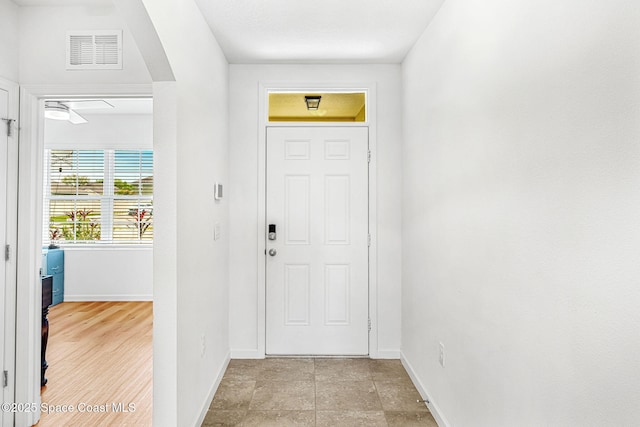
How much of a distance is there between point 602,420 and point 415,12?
230 centimetres

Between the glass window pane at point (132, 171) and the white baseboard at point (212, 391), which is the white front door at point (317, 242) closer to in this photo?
the white baseboard at point (212, 391)

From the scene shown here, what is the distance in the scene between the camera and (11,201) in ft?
7.27

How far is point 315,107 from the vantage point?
11.0 feet

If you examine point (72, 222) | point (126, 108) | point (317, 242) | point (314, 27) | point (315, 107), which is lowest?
point (317, 242)

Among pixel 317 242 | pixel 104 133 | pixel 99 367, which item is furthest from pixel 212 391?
pixel 104 133

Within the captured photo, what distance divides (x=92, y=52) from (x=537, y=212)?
8.32ft

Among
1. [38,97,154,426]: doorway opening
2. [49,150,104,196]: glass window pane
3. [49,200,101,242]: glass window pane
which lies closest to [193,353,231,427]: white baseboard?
[38,97,154,426]: doorway opening

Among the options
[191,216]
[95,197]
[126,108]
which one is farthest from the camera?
[95,197]

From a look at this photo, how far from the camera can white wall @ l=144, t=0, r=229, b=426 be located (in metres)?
1.84

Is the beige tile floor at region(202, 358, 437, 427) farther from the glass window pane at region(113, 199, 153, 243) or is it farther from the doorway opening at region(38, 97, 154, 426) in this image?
the glass window pane at region(113, 199, 153, 243)

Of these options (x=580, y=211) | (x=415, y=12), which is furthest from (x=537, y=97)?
(x=415, y=12)

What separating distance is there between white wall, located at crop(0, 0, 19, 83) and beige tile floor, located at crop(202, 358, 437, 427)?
2379mm

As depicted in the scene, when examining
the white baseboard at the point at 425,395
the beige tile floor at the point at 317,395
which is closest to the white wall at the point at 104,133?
the beige tile floor at the point at 317,395

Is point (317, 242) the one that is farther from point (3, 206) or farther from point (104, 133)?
point (104, 133)
